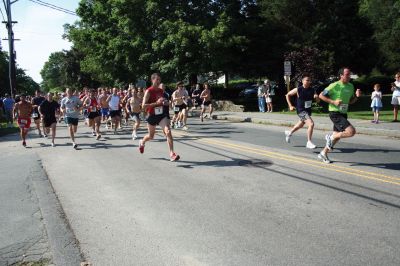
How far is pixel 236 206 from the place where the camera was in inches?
235

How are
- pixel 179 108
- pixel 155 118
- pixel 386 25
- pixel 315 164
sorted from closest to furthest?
pixel 315 164 < pixel 155 118 < pixel 179 108 < pixel 386 25

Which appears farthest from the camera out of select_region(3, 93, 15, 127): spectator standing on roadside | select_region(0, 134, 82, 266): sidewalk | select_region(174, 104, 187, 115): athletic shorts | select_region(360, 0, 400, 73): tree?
select_region(360, 0, 400, 73): tree

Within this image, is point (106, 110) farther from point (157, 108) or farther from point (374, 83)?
point (374, 83)

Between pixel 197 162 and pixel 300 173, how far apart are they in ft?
8.44

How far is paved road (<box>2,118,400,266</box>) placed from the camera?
14.5ft

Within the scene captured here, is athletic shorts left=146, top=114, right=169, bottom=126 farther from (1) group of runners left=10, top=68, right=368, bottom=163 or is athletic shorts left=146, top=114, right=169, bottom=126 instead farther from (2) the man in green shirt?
(2) the man in green shirt

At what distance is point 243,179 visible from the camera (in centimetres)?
758

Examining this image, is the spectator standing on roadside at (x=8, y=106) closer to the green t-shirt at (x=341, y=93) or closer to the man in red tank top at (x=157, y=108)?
the man in red tank top at (x=157, y=108)

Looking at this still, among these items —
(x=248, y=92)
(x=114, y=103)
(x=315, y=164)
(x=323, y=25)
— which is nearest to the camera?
(x=315, y=164)

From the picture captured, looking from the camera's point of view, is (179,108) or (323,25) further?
(323,25)

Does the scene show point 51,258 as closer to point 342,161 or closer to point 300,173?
point 300,173

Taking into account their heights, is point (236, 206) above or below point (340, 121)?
below

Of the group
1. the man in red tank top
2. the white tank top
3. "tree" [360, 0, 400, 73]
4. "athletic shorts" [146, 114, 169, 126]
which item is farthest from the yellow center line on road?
"tree" [360, 0, 400, 73]

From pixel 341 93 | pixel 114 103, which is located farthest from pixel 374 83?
pixel 341 93
